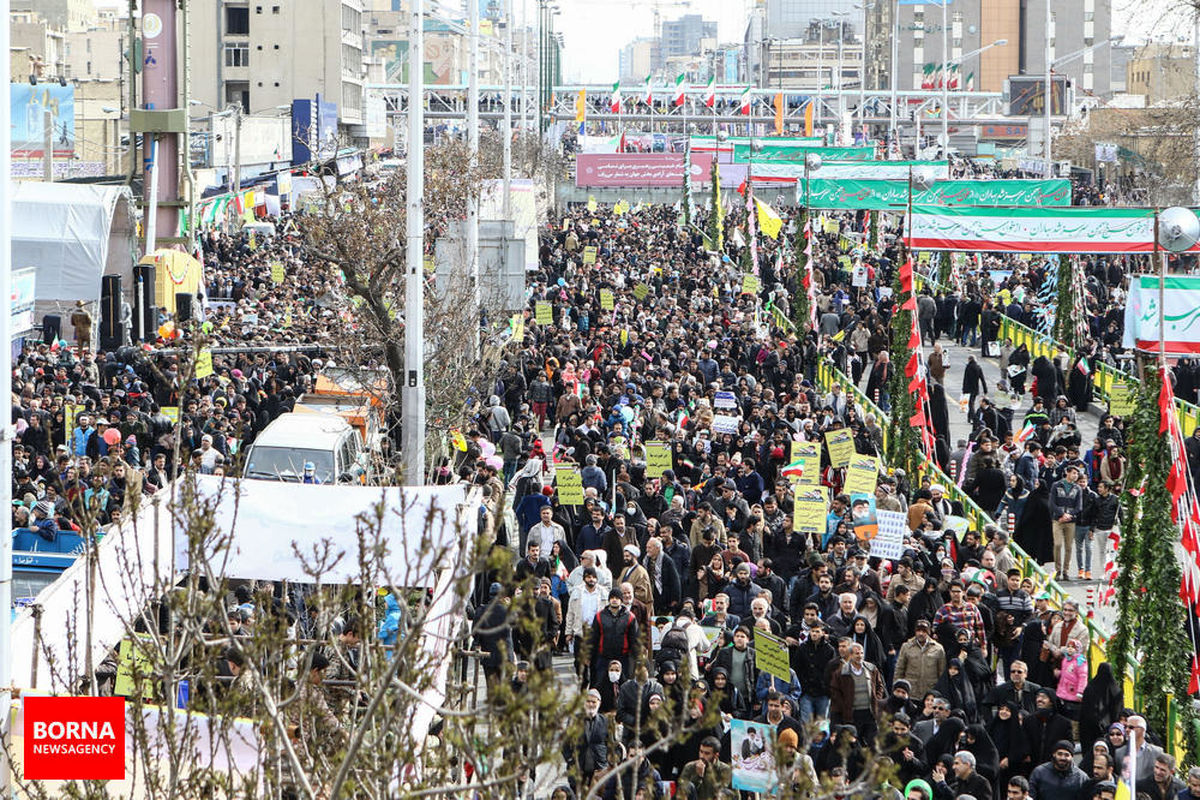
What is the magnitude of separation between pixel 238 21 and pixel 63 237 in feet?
234

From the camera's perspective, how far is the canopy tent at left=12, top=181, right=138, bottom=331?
33.9 metres

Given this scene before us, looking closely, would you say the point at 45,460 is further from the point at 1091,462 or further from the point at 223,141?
the point at 223,141

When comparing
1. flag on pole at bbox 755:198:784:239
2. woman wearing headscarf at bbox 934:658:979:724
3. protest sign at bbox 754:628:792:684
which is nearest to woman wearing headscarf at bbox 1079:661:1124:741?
woman wearing headscarf at bbox 934:658:979:724

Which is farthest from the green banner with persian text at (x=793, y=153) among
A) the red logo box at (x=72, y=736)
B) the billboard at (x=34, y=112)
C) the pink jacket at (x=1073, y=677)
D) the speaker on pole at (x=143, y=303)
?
the red logo box at (x=72, y=736)

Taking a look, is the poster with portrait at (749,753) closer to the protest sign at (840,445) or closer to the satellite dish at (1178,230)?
the satellite dish at (1178,230)

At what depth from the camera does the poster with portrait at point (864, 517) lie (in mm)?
16188

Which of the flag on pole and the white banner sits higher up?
the white banner

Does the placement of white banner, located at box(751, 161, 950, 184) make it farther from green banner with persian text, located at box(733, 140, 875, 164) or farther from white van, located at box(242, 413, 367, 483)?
white van, located at box(242, 413, 367, 483)

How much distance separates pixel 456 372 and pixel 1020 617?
31.4ft

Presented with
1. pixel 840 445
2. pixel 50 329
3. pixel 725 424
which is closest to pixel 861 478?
pixel 840 445

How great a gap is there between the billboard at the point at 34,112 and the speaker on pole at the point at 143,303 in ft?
54.7

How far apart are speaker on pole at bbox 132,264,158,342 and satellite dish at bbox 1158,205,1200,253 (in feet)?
77.4

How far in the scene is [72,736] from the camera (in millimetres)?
7707

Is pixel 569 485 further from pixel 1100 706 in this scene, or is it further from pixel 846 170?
pixel 846 170
